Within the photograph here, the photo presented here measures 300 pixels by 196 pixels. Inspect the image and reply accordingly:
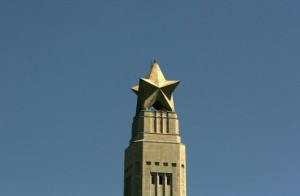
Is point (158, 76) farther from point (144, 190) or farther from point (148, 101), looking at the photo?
point (144, 190)

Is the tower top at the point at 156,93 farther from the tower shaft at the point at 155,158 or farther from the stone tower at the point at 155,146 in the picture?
the tower shaft at the point at 155,158

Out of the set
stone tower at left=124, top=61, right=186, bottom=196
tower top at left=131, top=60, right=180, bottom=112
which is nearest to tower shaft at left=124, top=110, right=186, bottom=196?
stone tower at left=124, top=61, right=186, bottom=196

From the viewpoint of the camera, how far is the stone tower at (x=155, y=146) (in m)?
70.1

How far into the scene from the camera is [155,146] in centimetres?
7162

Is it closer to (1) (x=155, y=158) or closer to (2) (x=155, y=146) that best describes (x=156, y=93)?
(2) (x=155, y=146)

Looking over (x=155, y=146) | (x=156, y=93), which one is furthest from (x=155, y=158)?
(x=156, y=93)

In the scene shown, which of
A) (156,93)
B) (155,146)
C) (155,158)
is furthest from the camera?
(156,93)

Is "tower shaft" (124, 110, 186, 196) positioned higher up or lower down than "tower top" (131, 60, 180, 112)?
lower down

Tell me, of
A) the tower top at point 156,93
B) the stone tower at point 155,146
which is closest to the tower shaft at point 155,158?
the stone tower at point 155,146

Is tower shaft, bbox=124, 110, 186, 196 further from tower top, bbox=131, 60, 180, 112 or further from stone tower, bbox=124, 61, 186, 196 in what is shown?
tower top, bbox=131, 60, 180, 112

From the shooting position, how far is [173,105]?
75.6m

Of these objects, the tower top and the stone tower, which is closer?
the stone tower

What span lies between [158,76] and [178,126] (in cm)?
664

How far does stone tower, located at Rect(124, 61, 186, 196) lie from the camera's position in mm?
70062
